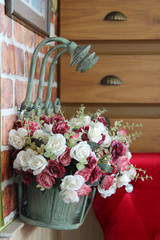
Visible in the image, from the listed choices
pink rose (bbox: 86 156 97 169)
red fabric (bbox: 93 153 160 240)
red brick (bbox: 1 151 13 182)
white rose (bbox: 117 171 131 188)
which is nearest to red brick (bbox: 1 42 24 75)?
red brick (bbox: 1 151 13 182)

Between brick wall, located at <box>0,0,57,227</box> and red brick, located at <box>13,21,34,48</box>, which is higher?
red brick, located at <box>13,21,34,48</box>

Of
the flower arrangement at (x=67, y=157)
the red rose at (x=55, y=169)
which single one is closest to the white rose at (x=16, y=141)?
the flower arrangement at (x=67, y=157)

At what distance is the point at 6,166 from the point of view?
3.62 ft

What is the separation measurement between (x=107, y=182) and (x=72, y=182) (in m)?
0.14

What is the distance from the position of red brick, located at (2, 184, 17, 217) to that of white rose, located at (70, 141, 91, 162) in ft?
0.75

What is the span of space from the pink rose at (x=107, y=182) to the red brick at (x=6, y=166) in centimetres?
27

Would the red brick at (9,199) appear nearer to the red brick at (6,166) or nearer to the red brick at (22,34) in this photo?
the red brick at (6,166)

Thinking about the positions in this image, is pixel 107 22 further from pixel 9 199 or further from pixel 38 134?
pixel 9 199

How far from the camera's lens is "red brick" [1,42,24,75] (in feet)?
3.49

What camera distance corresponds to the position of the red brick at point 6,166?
1.07 meters

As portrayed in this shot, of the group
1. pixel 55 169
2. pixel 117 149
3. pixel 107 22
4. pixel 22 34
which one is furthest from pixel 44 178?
pixel 107 22

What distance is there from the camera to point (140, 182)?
5.16 ft

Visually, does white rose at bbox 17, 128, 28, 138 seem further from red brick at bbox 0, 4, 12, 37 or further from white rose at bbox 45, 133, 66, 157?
red brick at bbox 0, 4, 12, 37

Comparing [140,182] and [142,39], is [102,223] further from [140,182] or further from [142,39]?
[142,39]
